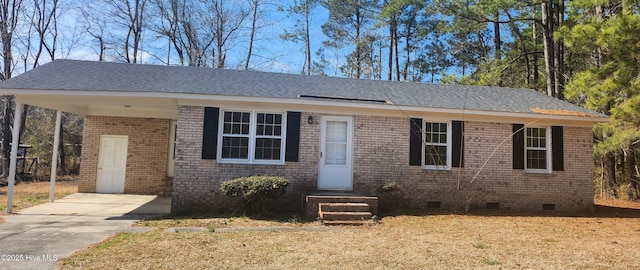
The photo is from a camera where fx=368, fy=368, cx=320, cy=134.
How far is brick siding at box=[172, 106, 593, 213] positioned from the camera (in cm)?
928

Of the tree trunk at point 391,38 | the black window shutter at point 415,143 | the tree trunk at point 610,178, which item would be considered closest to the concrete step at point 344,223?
the black window shutter at point 415,143

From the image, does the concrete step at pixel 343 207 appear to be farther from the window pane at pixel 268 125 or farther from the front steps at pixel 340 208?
the window pane at pixel 268 125

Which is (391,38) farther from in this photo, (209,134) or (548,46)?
(209,134)

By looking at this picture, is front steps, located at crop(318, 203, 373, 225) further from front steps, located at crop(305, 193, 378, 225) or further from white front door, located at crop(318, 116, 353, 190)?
white front door, located at crop(318, 116, 353, 190)

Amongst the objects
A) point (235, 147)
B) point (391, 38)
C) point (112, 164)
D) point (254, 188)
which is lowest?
point (254, 188)

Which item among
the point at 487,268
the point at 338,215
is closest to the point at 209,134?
the point at 338,215

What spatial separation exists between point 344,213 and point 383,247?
7.54 feet

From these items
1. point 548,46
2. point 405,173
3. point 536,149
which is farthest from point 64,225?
point 548,46

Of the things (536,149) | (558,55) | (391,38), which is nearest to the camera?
(536,149)

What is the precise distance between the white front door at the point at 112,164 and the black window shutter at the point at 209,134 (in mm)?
5385

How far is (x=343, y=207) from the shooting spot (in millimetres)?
8508

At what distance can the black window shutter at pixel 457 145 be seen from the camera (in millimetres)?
10406

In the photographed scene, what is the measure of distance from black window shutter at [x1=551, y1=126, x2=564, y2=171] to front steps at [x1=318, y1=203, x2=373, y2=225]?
20.2 feet

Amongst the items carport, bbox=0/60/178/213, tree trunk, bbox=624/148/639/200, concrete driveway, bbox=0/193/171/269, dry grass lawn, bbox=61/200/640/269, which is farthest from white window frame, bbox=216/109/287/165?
tree trunk, bbox=624/148/639/200
